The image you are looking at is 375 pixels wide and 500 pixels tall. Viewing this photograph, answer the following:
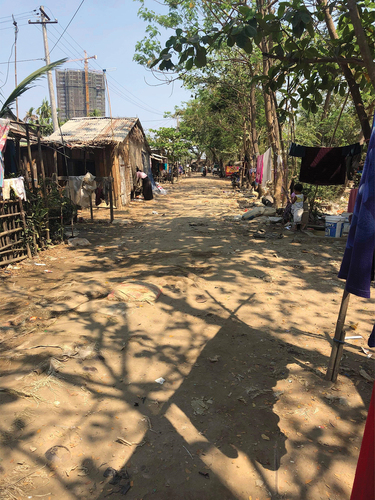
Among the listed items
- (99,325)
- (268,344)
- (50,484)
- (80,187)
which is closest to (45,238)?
(80,187)

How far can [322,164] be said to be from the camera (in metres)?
8.09

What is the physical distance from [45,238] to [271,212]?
6705mm

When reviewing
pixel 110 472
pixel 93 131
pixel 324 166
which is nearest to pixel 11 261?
pixel 110 472

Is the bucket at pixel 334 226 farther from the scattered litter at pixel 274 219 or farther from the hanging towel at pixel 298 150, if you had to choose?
the scattered litter at pixel 274 219

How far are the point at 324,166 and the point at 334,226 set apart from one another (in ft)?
4.72

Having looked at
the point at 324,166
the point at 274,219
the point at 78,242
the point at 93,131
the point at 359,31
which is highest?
the point at 93,131

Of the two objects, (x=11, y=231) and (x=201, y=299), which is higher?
(x=11, y=231)

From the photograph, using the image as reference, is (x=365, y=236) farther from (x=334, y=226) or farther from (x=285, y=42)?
(x=334, y=226)

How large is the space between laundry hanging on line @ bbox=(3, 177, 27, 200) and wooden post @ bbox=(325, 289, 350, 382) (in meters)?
5.33

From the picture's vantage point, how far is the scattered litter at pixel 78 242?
310 inches

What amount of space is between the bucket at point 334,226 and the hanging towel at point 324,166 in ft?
2.92

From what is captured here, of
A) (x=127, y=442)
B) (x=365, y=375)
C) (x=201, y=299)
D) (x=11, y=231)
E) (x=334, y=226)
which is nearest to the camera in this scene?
(x=127, y=442)

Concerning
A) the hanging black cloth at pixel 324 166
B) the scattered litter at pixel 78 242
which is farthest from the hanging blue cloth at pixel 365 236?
the scattered litter at pixel 78 242

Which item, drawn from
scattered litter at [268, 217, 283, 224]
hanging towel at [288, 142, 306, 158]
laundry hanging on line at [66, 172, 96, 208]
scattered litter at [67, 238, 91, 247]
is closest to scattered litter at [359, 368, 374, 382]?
hanging towel at [288, 142, 306, 158]
